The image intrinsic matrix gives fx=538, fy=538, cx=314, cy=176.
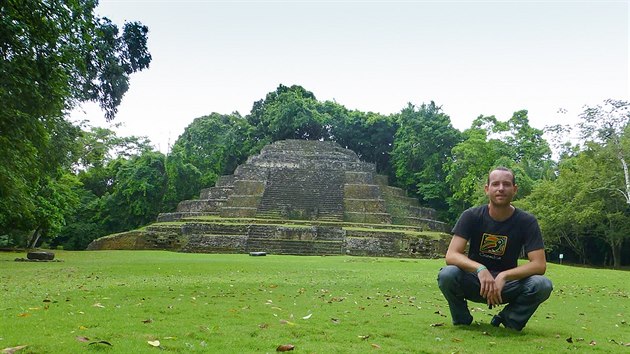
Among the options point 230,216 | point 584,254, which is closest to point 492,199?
point 230,216

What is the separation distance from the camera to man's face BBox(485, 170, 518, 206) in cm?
447

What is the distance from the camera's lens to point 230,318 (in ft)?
16.4

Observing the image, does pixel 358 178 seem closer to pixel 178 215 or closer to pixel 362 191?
pixel 362 191

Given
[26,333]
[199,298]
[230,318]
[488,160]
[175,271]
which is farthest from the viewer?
[488,160]

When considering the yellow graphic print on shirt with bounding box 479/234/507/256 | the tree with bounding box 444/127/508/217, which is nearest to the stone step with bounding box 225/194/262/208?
the tree with bounding box 444/127/508/217

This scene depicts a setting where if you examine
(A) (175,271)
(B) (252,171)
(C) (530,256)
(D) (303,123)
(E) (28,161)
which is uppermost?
(D) (303,123)

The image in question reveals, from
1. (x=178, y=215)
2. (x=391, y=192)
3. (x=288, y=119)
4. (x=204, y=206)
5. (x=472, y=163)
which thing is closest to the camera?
(x=178, y=215)

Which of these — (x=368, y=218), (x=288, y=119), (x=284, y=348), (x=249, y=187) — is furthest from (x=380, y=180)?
(x=284, y=348)

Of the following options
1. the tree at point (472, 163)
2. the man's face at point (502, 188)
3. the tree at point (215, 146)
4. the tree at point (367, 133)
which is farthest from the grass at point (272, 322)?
the tree at point (367, 133)

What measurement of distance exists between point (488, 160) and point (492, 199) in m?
33.6

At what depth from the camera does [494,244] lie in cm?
464

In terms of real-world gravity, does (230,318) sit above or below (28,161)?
below

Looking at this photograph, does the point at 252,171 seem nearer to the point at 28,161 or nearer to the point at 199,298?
the point at 28,161

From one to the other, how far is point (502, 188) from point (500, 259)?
2.16ft
